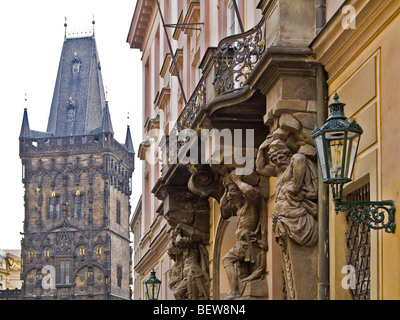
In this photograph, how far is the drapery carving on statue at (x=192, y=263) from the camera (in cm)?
2023

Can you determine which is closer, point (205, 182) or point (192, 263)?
point (205, 182)

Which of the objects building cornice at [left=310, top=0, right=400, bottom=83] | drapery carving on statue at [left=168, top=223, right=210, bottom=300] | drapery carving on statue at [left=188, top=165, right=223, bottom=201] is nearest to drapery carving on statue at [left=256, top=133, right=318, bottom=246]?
building cornice at [left=310, top=0, right=400, bottom=83]

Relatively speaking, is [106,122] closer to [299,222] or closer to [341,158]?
[299,222]

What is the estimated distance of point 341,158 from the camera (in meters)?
9.95

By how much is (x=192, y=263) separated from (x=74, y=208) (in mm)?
103709

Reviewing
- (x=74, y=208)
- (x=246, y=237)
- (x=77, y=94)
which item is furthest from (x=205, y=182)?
(x=77, y=94)

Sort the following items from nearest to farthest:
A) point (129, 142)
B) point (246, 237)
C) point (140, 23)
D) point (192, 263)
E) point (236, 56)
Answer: point (236, 56)
point (246, 237)
point (192, 263)
point (140, 23)
point (129, 142)

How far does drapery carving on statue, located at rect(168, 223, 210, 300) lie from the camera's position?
66.4 feet

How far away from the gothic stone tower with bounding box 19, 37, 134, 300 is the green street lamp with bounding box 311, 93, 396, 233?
110 m

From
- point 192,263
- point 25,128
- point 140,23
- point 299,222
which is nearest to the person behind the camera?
point 299,222

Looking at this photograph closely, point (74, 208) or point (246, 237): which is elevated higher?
point (74, 208)

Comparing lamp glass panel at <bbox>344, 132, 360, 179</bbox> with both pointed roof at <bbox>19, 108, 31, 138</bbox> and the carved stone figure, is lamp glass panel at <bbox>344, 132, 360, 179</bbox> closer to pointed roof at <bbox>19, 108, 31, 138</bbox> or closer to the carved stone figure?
the carved stone figure
